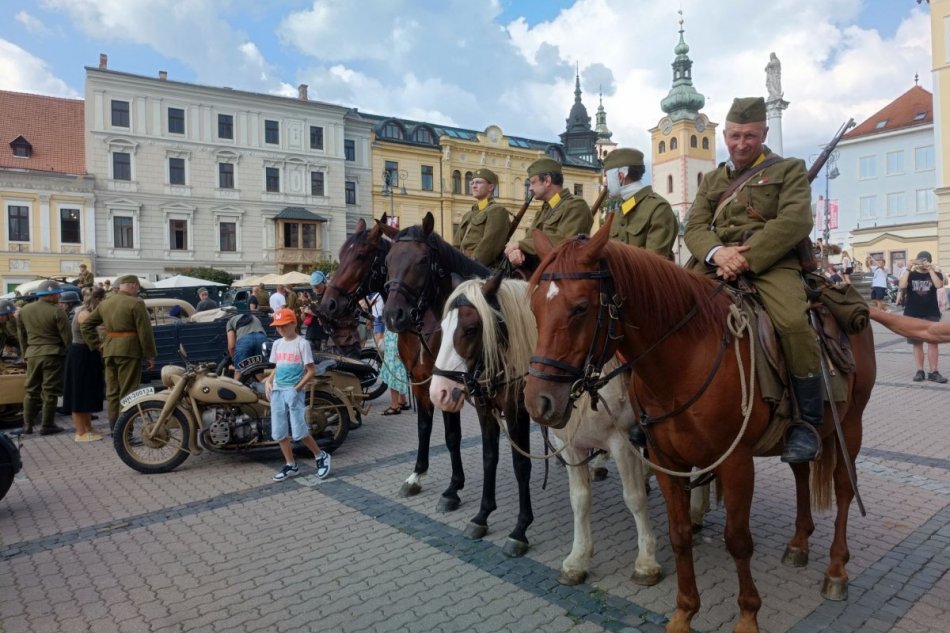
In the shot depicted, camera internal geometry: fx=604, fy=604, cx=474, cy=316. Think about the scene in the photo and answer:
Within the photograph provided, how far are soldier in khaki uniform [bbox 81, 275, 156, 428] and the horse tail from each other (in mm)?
7702

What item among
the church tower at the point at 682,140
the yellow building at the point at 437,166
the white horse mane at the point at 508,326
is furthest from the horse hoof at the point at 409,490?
the church tower at the point at 682,140

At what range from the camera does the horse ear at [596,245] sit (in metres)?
2.62

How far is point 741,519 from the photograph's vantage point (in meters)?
3.06

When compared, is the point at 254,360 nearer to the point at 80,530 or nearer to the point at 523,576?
the point at 80,530

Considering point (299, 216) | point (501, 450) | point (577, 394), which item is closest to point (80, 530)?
point (501, 450)

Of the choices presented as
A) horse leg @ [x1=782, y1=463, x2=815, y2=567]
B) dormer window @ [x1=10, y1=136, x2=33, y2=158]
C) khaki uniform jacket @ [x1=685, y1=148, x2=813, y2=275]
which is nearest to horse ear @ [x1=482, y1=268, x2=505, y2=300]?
khaki uniform jacket @ [x1=685, y1=148, x2=813, y2=275]

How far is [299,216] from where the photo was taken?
4203 centimetres

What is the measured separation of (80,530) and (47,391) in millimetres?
4633

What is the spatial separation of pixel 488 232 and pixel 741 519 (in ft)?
11.7

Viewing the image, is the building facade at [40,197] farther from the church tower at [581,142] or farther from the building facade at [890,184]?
the building facade at [890,184]

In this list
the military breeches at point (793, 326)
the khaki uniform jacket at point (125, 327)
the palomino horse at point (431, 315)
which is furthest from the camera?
the khaki uniform jacket at point (125, 327)

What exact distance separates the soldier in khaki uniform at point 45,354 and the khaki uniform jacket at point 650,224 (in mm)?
8008

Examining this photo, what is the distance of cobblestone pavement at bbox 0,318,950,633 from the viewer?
353cm

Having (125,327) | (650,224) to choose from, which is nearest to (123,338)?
(125,327)
